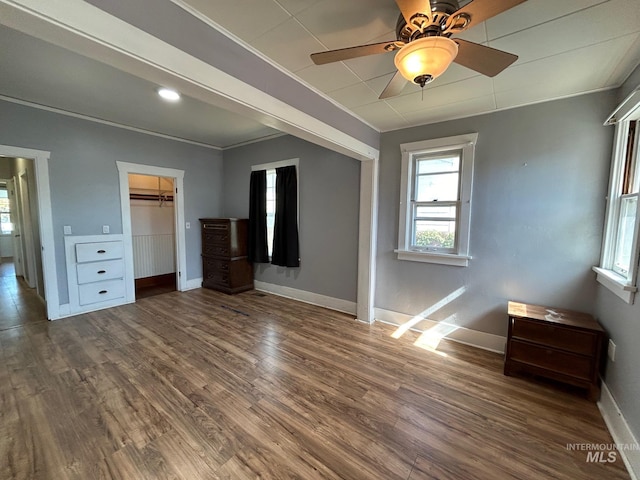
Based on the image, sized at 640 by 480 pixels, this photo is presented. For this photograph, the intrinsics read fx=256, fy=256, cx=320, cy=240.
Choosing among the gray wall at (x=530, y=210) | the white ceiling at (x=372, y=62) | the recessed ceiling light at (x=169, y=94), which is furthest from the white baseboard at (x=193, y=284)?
the gray wall at (x=530, y=210)

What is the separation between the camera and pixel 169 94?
2734 mm

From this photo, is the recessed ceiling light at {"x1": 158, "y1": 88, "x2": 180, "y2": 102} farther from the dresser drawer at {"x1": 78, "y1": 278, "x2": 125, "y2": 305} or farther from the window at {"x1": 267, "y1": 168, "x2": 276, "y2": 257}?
the dresser drawer at {"x1": 78, "y1": 278, "x2": 125, "y2": 305}

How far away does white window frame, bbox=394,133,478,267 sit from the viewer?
8.91 feet

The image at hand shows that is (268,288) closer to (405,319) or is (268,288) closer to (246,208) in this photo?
(246,208)

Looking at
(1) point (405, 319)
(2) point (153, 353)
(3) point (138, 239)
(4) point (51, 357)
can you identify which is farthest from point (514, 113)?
(3) point (138, 239)

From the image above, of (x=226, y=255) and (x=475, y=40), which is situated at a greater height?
(x=475, y=40)

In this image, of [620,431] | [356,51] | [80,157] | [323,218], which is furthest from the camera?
[323,218]

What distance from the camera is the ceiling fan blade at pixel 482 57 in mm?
1200

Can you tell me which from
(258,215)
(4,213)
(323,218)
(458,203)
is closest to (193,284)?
(258,215)

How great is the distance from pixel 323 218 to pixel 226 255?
189 centimetres

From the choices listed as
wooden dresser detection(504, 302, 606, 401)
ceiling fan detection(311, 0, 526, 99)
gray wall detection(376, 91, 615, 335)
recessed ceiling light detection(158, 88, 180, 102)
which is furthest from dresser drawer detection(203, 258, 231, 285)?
wooden dresser detection(504, 302, 606, 401)

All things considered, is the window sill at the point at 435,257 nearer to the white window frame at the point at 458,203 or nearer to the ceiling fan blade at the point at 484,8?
the white window frame at the point at 458,203

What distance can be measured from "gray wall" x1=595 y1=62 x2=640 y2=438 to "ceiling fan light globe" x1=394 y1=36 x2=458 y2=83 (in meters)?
1.67

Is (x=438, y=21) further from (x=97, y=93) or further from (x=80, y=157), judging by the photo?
(x=80, y=157)
